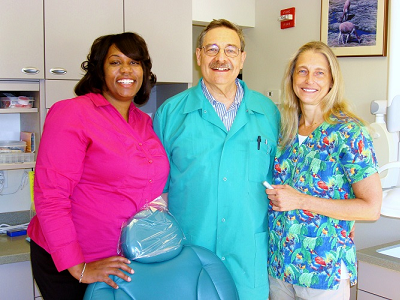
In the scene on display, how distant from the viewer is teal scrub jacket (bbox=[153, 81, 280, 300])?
1.62 m

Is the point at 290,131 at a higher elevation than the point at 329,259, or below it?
higher

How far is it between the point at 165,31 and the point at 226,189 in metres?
1.42

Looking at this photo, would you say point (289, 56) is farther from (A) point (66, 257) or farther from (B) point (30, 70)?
(A) point (66, 257)

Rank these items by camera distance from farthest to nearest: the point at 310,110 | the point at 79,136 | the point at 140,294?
1. the point at 310,110
2. the point at 79,136
3. the point at 140,294

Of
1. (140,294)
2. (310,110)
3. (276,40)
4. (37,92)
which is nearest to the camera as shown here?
(140,294)

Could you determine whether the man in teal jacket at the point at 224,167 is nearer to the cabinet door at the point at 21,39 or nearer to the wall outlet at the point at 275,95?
the cabinet door at the point at 21,39

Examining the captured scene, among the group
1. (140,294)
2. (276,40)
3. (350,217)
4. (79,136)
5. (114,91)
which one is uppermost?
(276,40)

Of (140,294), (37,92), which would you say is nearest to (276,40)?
(37,92)

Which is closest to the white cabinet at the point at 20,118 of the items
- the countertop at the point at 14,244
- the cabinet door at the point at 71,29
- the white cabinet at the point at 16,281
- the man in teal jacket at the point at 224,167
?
the cabinet door at the point at 71,29

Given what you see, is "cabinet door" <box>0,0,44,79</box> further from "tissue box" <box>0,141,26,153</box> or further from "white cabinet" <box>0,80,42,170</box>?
"tissue box" <box>0,141,26,153</box>

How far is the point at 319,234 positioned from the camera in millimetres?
1523

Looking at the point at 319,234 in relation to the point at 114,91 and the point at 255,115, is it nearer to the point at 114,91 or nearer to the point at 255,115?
the point at 255,115

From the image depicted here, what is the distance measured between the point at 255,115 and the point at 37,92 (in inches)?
50.7

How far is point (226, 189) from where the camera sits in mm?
1610
